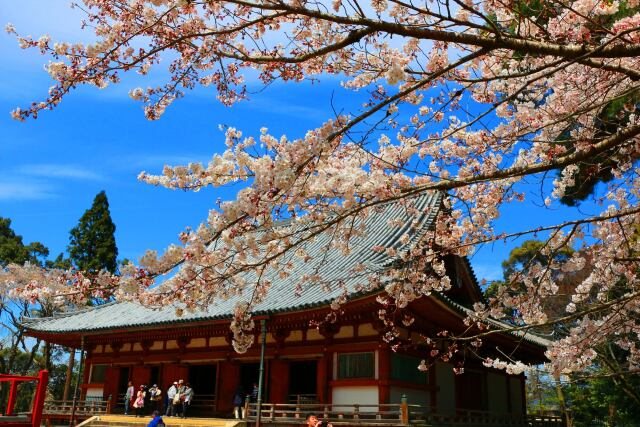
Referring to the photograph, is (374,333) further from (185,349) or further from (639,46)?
(639,46)

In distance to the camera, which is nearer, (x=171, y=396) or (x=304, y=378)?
(x=171, y=396)

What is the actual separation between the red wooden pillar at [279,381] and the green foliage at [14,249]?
28956 millimetres

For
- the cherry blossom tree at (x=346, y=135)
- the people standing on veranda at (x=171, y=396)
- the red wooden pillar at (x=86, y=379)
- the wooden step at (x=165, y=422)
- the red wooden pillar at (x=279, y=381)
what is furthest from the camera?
the red wooden pillar at (x=86, y=379)

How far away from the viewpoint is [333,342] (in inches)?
541

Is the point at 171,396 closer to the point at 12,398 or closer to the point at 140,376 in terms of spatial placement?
the point at 140,376

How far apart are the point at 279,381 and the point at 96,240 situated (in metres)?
26.0

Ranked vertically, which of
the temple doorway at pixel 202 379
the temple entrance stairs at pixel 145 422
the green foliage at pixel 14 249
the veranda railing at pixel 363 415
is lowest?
the temple entrance stairs at pixel 145 422

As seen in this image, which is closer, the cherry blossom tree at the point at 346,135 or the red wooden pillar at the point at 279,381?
the cherry blossom tree at the point at 346,135

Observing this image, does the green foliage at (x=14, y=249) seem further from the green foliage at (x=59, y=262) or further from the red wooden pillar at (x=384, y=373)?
the red wooden pillar at (x=384, y=373)

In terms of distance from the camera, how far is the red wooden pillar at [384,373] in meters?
12.5

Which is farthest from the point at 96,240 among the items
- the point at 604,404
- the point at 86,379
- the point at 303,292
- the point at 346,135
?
the point at 346,135

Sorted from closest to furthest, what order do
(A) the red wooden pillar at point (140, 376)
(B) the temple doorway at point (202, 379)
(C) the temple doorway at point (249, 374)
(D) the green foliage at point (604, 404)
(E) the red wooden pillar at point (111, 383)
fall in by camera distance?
(C) the temple doorway at point (249, 374) < (A) the red wooden pillar at point (140, 376) < (E) the red wooden pillar at point (111, 383) < (B) the temple doorway at point (202, 379) < (D) the green foliage at point (604, 404)

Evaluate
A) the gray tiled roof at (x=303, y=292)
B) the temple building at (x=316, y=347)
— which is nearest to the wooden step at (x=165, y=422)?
the temple building at (x=316, y=347)

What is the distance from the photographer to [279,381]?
1465 cm
